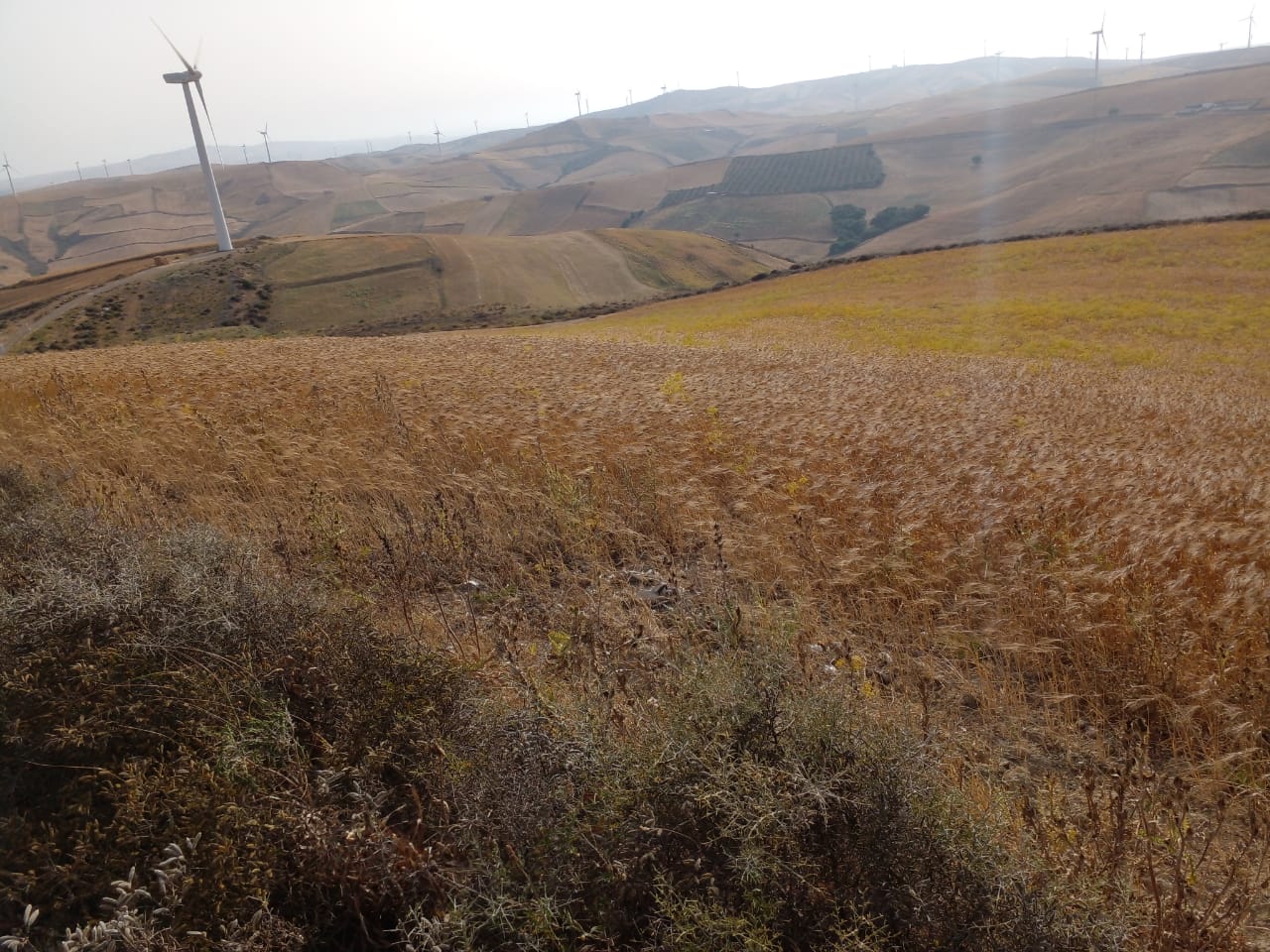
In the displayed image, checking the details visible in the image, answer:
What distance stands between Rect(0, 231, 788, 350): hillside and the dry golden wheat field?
2072 inches

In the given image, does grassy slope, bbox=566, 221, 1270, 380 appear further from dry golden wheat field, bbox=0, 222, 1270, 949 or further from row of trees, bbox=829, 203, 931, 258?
row of trees, bbox=829, 203, 931, 258

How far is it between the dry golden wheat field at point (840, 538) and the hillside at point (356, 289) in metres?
52.6

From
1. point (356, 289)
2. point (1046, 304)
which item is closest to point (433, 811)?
point (1046, 304)

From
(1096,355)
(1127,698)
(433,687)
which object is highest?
(433,687)

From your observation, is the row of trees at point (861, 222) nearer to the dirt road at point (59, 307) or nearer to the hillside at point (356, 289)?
the hillside at point (356, 289)

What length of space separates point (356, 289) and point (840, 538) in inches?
3358

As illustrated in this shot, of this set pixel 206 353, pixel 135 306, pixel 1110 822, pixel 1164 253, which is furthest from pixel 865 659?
pixel 135 306

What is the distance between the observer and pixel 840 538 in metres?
5.49

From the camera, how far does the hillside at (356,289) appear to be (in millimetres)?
66938

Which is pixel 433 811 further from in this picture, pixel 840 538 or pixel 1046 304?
pixel 1046 304

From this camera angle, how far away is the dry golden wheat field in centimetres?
323

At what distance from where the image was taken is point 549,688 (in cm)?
325

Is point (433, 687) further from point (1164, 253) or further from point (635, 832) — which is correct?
point (1164, 253)

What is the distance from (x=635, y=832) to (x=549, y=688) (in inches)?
40.5
